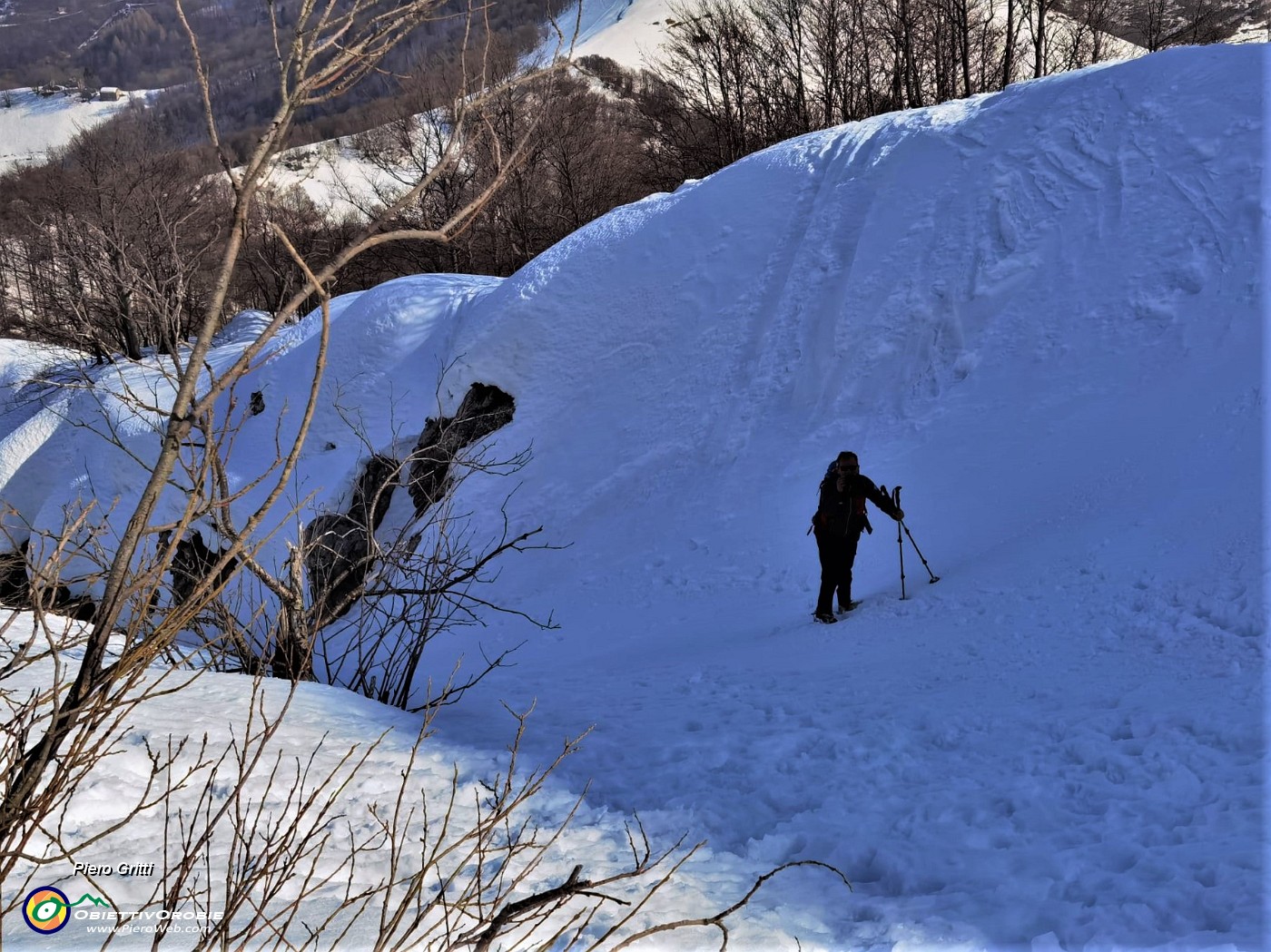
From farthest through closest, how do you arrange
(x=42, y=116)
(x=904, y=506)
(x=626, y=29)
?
(x=42, y=116)
(x=626, y=29)
(x=904, y=506)

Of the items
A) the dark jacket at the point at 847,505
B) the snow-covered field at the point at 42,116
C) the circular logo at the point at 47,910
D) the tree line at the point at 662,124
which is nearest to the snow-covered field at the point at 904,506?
the circular logo at the point at 47,910

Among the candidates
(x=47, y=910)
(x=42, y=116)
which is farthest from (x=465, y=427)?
(x=42, y=116)

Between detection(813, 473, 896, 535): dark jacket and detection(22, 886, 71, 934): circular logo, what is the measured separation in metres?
6.15

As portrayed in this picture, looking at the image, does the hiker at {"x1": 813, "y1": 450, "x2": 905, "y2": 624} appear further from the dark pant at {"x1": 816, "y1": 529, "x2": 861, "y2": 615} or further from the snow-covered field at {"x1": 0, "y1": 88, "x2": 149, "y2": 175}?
the snow-covered field at {"x1": 0, "y1": 88, "x2": 149, "y2": 175}

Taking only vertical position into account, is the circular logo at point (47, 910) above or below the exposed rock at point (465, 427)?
above

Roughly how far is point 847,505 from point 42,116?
9369 cm

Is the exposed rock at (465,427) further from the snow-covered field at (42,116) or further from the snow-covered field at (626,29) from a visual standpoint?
the snow-covered field at (42,116)

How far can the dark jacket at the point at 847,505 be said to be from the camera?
7684 mm

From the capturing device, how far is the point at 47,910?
245cm

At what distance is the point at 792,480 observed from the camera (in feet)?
35.2

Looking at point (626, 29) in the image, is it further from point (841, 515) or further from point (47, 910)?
point (47, 910)

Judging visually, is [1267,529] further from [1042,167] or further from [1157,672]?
[1042,167]

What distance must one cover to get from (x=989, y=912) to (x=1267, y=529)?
4.80m

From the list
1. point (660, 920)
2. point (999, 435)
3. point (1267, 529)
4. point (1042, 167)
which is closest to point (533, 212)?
point (1042, 167)
